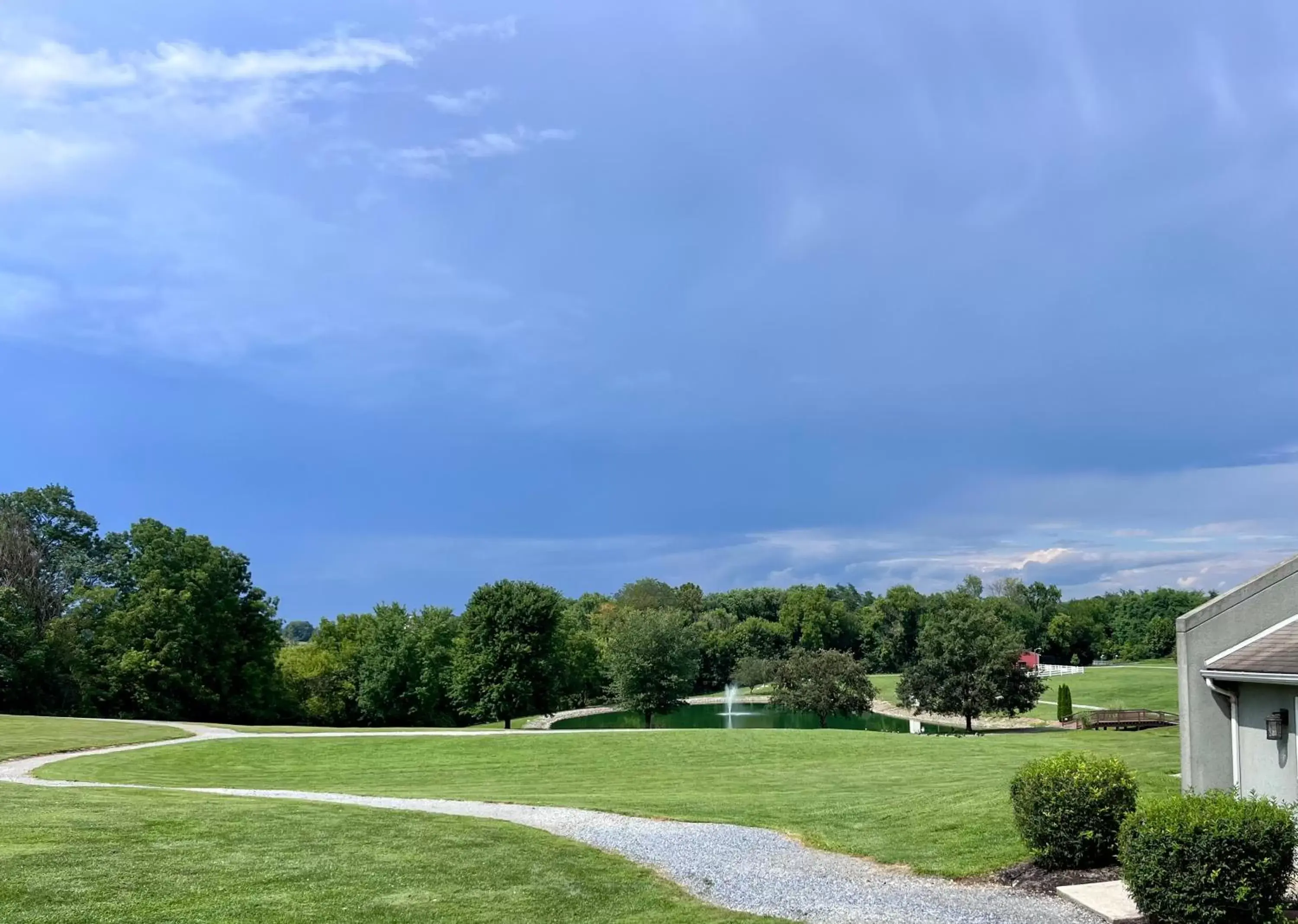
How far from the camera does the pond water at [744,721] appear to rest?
53.7 m

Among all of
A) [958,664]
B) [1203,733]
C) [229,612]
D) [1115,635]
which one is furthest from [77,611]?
[1115,635]

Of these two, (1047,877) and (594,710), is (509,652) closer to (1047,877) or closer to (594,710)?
(594,710)

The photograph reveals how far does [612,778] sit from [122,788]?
35.7 ft

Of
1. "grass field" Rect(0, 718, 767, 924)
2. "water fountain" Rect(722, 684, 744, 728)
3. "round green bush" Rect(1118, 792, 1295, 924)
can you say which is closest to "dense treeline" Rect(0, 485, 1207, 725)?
"water fountain" Rect(722, 684, 744, 728)

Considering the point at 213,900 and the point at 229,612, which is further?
the point at 229,612

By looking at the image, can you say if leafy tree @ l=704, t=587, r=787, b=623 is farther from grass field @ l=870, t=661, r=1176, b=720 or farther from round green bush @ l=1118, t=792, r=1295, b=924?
round green bush @ l=1118, t=792, r=1295, b=924

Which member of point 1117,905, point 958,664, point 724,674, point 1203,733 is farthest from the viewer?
point 724,674

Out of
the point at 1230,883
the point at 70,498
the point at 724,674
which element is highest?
the point at 70,498

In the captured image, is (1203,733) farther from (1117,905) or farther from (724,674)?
(724,674)

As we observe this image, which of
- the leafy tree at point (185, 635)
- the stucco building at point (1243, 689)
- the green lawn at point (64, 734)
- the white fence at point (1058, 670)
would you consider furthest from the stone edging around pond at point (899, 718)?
the stucco building at point (1243, 689)

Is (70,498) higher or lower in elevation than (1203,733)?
higher

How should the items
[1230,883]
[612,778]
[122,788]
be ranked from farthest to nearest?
[612,778], [122,788], [1230,883]

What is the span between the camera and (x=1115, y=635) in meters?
111

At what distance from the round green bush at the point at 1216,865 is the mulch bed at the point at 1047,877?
156 cm
